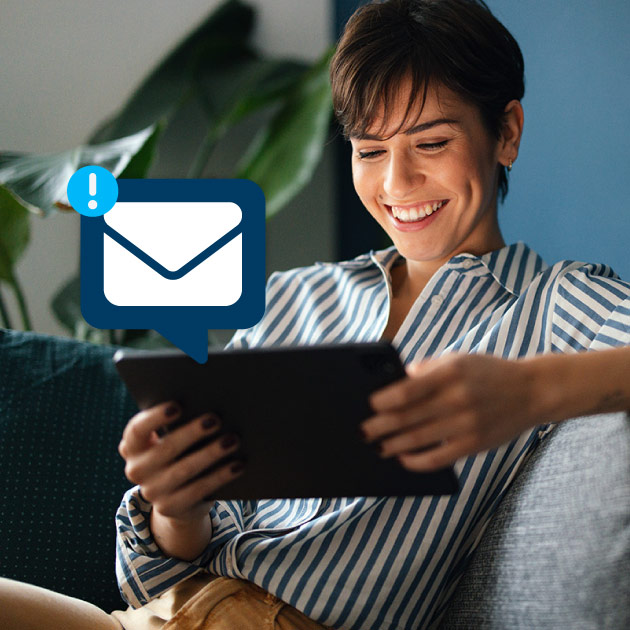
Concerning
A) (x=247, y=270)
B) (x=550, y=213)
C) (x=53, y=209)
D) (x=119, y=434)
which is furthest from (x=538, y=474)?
(x=53, y=209)

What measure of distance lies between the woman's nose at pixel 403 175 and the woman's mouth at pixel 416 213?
0.03 meters

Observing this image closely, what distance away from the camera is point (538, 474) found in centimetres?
86

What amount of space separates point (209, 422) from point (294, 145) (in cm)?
143

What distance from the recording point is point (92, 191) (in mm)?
1229

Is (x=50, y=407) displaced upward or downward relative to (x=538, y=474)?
downward

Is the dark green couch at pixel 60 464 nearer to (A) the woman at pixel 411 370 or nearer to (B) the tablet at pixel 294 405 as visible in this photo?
(A) the woman at pixel 411 370

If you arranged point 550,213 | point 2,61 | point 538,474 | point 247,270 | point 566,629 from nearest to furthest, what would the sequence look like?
point 566,629 → point 538,474 → point 247,270 → point 550,213 → point 2,61

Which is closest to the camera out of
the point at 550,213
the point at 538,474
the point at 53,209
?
the point at 538,474

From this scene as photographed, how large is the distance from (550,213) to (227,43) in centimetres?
126

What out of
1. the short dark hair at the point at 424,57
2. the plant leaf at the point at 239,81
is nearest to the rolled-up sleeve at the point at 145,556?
the short dark hair at the point at 424,57

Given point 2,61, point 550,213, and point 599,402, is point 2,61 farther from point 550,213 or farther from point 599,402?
point 599,402

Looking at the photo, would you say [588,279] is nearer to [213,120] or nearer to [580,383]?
[580,383]

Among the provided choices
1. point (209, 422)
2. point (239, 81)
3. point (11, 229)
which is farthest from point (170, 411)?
point (239, 81)

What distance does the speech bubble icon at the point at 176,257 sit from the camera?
964mm
